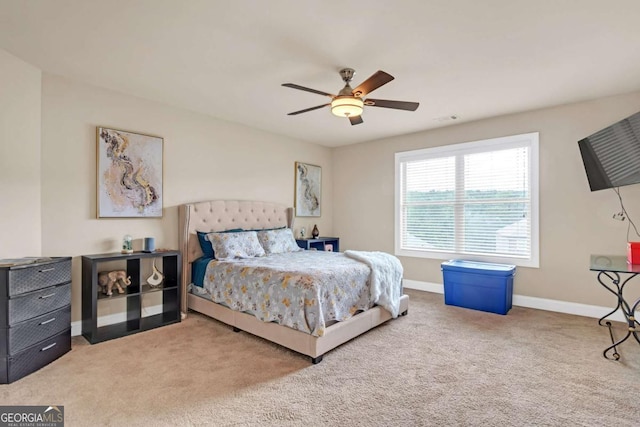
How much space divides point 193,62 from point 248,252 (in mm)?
2183

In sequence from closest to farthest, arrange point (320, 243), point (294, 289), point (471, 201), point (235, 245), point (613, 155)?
point (294, 289)
point (613, 155)
point (235, 245)
point (471, 201)
point (320, 243)

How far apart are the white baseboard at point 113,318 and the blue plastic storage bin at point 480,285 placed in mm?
3831

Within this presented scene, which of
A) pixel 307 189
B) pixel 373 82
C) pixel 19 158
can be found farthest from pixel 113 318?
pixel 373 82

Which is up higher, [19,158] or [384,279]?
[19,158]

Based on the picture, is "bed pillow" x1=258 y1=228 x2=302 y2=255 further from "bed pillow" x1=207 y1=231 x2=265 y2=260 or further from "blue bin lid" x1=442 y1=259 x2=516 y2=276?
"blue bin lid" x1=442 y1=259 x2=516 y2=276

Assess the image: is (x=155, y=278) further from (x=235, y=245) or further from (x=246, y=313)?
(x=246, y=313)

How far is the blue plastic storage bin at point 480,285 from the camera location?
3998 millimetres

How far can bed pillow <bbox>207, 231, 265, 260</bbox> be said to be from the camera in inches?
151

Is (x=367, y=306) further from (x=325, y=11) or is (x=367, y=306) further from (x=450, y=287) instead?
(x=325, y=11)

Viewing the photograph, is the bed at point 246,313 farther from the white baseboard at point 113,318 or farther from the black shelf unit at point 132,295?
the white baseboard at point 113,318

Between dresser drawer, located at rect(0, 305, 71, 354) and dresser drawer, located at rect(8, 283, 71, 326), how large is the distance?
0.14 ft

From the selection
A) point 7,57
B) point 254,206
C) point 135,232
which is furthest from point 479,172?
point 7,57

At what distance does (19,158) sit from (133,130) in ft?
3.64

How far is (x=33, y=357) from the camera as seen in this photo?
8.17 ft
